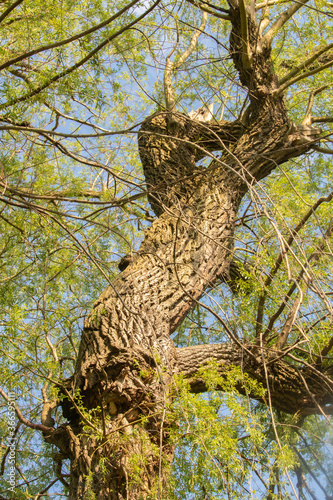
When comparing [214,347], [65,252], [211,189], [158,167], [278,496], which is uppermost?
[158,167]

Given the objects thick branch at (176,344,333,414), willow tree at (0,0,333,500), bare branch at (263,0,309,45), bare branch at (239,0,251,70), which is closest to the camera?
willow tree at (0,0,333,500)

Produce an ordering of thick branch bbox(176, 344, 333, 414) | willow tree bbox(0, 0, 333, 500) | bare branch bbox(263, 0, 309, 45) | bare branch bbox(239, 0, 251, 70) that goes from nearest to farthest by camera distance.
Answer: willow tree bbox(0, 0, 333, 500) < thick branch bbox(176, 344, 333, 414) < bare branch bbox(239, 0, 251, 70) < bare branch bbox(263, 0, 309, 45)

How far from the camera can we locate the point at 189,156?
404 cm

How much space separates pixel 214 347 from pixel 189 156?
188 cm

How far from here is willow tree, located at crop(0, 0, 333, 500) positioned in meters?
2.07

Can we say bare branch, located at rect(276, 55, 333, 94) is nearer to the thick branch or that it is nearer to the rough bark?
the rough bark

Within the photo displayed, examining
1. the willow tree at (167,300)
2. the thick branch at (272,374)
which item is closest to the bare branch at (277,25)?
the willow tree at (167,300)

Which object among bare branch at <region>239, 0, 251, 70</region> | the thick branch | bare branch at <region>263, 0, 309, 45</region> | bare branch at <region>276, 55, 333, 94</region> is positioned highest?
bare branch at <region>263, 0, 309, 45</region>

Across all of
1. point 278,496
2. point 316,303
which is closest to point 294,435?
point 278,496

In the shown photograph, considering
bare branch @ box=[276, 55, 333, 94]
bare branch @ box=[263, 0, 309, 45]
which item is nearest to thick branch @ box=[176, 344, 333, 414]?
bare branch @ box=[276, 55, 333, 94]

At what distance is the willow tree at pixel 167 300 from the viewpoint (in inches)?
81.4

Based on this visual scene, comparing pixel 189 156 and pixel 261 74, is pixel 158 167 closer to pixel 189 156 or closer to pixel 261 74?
pixel 189 156

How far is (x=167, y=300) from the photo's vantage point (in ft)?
9.25

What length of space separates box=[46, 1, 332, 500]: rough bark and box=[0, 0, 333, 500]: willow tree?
12 mm
